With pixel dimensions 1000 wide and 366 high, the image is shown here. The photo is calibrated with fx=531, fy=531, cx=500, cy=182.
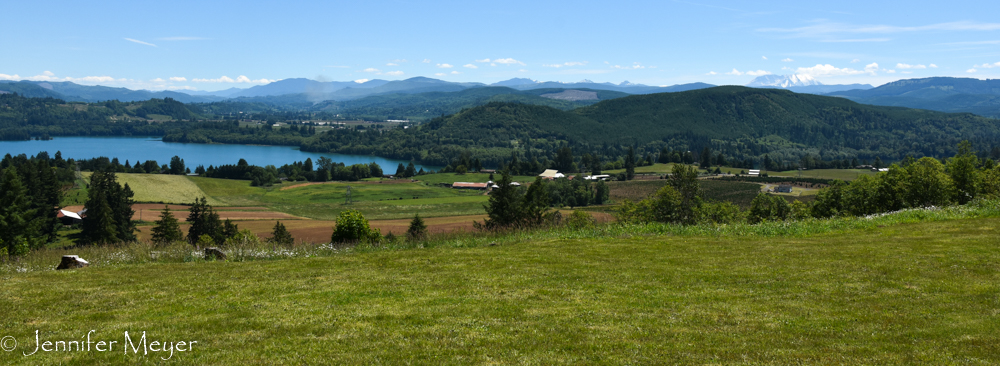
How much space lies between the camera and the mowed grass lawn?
26.3ft

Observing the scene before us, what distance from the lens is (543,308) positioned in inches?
427

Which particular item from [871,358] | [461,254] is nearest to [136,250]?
[461,254]

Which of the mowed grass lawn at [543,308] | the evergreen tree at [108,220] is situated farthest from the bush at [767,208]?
the evergreen tree at [108,220]

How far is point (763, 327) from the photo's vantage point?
30.7 feet

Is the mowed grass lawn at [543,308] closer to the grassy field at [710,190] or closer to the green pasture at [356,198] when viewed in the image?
the green pasture at [356,198]

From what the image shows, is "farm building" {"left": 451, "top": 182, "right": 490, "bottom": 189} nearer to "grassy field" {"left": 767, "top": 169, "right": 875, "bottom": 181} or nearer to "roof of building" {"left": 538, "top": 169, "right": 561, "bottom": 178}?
Answer: "roof of building" {"left": 538, "top": 169, "right": 561, "bottom": 178}

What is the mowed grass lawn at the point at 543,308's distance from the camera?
802cm

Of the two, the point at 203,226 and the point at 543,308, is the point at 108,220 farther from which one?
the point at 543,308

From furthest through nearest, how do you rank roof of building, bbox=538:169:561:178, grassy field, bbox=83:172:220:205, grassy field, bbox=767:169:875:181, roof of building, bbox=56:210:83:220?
roof of building, bbox=538:169:561:178, grassy field, bbox=767:169:875:181, grassy field, bbox=83:172:220:205, roof of building, bbox=56:210:83:220

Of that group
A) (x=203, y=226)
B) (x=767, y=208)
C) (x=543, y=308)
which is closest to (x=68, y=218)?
(x=203, y=226)

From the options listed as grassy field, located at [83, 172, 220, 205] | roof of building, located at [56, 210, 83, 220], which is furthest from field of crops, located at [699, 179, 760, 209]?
roof of building, located at [56, 210, 83, 220]

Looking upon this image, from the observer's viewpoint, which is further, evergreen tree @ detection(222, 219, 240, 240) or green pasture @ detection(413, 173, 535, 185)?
green pasture @ detection(413, 173, 535, 185)

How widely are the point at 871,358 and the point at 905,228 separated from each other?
18593mm

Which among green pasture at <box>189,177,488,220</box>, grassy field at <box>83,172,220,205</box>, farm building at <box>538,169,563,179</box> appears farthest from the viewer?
farm building at <box>538,169,563,179</box>
